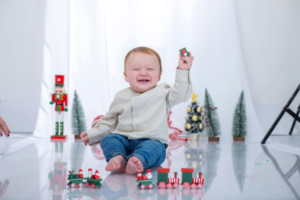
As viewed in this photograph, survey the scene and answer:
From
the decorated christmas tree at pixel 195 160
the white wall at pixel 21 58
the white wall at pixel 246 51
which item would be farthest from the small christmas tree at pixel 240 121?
the white wall at pixel 21 58

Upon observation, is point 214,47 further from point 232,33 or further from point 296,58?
point 296,58

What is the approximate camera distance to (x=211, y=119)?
7.41ft

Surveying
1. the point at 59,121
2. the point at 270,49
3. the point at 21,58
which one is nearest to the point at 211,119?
the point at 270,49

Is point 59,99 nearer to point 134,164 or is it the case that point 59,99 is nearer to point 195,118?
point 195,118

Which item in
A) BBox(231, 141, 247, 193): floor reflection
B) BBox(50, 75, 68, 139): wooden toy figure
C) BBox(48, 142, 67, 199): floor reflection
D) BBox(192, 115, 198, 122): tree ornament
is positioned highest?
BBox(50, 75, 68, 139): wooden toy figure

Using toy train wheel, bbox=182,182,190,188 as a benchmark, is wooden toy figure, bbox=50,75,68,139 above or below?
above

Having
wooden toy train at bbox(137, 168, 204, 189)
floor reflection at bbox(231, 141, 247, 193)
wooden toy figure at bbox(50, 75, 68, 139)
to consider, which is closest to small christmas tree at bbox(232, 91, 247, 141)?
floor reflection at bbox(231, 141, 247, 193)

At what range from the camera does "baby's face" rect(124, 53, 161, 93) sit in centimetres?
123

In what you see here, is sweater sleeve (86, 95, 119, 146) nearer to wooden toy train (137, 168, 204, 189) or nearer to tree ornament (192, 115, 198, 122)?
wooden toy train (137, 168, 204, 189)

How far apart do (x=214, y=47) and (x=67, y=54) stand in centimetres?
109

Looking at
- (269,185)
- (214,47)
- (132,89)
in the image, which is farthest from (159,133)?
(214,47)

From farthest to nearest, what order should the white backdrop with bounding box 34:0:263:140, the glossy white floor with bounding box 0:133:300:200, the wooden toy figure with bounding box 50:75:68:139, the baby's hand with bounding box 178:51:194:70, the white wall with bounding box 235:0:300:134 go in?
the white wall with bounding box 235:0:300:134, the white backdrop with bounding box 34:0:263:140, the wooden toy figure with bounding box 50:75:68:139, the baby's hand with bounding box 178:51:194:70, the glossy white floor with bounding box 0:133:300:200

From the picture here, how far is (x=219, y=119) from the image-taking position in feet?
7.62

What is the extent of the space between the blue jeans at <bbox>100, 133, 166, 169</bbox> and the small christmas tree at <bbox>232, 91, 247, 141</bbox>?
118 centimetres
